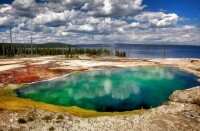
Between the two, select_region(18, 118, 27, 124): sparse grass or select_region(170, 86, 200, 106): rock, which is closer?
select_region(18, 118, 27, 124): sparse grass

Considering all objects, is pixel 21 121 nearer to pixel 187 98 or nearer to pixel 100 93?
pixel 100 93

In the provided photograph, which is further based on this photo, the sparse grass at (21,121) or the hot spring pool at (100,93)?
the hot spring pool at (100,93)

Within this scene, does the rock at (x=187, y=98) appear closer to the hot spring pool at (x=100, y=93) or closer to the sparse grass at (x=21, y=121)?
the hot spring pool at (x=100, y=93)

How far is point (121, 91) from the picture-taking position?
56.4m

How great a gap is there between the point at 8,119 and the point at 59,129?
24.1 ft

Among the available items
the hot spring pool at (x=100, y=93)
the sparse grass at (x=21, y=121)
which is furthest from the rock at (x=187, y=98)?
the sparse grass at (x=21, y=121)

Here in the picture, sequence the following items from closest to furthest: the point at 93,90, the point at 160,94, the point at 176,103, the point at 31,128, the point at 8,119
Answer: the point at 31,128 < the point at 8,119 < the point at 176,103 < the point at 160,94 < the point at 93,90

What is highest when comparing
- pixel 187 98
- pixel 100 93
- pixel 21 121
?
pixel 21 121

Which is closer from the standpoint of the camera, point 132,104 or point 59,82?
point 132,104

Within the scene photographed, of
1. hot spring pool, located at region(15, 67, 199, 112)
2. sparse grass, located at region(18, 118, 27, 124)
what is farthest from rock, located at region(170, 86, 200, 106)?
sparse grass, located at region(18, 118, 27, 124)

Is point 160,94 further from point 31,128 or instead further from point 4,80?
point 4,80

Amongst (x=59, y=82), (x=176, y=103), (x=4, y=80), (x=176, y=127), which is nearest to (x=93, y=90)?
(x=59, y=82)

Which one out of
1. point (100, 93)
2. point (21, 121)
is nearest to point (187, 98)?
point (100, 93)

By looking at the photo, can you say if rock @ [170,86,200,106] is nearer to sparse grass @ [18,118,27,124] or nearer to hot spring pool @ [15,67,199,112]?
hot spring pool @ [15,67,199,112]
